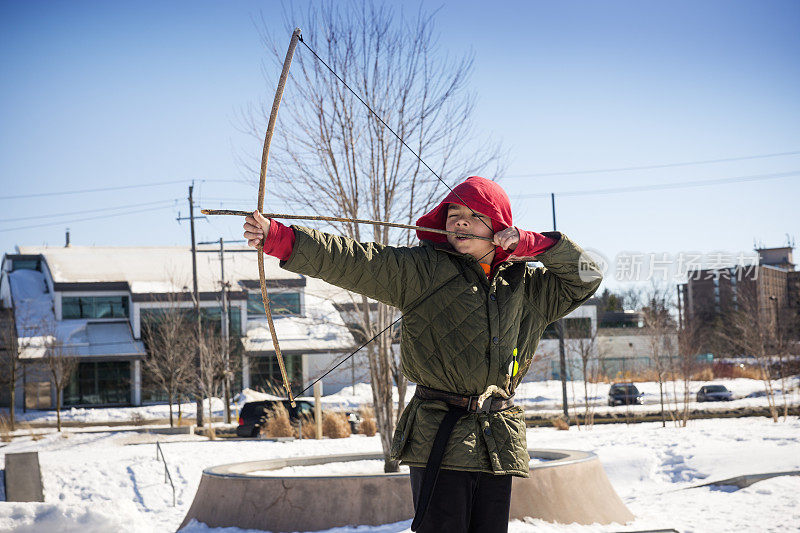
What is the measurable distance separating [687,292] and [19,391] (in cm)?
5919

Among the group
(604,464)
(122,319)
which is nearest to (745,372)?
(122,319)

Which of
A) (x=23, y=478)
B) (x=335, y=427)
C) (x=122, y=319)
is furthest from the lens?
(x=122, y=319)

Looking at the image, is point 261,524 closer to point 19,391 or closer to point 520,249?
point 520,249

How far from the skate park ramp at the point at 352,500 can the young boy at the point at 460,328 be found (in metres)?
3.19

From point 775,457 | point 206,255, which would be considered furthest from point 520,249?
point 206,255

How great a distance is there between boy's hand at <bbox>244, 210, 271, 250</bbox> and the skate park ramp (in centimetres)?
393

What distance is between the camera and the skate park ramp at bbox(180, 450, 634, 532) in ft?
19.6

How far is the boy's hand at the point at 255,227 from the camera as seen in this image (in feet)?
8.41

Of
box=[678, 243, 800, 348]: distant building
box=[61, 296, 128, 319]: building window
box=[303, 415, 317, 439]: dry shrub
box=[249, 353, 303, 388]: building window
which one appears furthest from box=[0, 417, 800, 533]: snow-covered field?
box=[678, 243, 800, 348]: distant building

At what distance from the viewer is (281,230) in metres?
2.63

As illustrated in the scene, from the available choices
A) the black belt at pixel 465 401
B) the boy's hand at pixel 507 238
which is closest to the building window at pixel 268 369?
the black belt at pixel 465 401

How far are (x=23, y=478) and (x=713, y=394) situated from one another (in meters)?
24.1

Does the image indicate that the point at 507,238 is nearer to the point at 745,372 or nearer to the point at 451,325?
the point at 451,325

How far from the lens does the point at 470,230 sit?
3.07m
